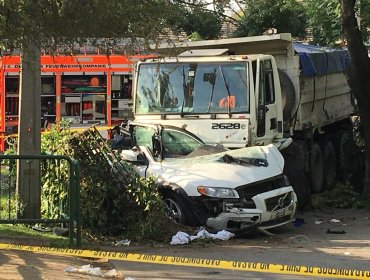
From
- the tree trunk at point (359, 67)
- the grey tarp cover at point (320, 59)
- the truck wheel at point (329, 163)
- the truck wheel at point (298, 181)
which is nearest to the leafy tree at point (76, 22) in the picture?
the truck wheel at point (298, 181)

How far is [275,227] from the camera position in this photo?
340 inches

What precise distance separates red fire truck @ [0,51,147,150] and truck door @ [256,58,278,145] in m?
6.22

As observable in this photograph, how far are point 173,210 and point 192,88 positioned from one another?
255cm

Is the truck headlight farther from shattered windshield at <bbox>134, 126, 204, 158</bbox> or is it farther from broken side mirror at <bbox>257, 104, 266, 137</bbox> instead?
broken side mirror at <bbox>257, 104, 266, 137</bbox>

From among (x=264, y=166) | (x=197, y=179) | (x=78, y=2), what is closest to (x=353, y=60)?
(x=264, y=166)

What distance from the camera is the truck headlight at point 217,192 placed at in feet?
26.7

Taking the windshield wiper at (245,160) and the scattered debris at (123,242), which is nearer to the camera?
the scattered debris at (123,242)

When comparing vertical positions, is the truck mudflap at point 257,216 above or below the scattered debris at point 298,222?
above

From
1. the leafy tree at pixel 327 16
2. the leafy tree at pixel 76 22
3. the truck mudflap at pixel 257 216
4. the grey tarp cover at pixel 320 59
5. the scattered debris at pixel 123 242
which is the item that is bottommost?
the scattered debris at pixel 123 242

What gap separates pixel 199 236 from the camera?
7934 millimetres

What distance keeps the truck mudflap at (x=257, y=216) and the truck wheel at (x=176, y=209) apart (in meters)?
0.34

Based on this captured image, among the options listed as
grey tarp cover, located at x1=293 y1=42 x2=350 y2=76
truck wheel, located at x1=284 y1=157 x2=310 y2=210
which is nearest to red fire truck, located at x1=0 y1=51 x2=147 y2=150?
grey tarp cover, located at x1=293 y1=42 x2=350 y2=76

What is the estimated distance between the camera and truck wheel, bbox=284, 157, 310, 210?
34.4 feet

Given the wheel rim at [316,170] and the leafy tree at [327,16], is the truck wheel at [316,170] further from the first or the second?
the leafy tree at [327,16]
